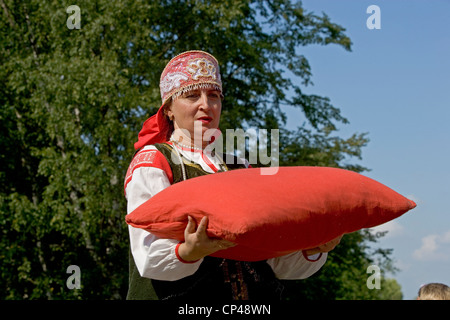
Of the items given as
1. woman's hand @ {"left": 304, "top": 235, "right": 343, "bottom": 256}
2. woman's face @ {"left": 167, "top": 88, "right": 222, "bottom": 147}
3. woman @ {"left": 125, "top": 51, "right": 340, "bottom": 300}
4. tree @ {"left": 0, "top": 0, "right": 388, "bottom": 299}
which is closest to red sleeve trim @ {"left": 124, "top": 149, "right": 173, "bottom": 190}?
woman @ {"left": 125, "top": 51, "right": 340, "bottom": 300}

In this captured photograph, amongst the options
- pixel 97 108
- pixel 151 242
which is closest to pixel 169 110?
pixel 151 242

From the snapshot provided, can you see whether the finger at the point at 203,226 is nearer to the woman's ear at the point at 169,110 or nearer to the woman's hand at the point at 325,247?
the woman's hand at the point at 325,247

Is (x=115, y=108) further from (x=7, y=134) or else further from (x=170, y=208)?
(x=170, y=208)

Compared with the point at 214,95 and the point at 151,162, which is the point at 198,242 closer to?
the point at 151,162

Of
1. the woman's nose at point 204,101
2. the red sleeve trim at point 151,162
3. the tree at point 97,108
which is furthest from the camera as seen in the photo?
the tree at point 97,108

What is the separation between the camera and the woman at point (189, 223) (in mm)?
1827

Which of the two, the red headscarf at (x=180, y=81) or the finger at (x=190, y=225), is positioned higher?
the red headscarf at (x=180, y=81)

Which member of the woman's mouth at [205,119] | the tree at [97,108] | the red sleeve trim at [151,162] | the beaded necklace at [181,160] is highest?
the tree at [97,108]

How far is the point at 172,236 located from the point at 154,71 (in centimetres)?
787

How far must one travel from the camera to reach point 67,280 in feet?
32.4

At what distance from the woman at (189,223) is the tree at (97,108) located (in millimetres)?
6185

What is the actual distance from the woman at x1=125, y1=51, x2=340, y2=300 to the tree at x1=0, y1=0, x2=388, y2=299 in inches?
243

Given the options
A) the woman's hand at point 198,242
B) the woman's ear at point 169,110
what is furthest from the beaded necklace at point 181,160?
the woman's hand at point 198,242
